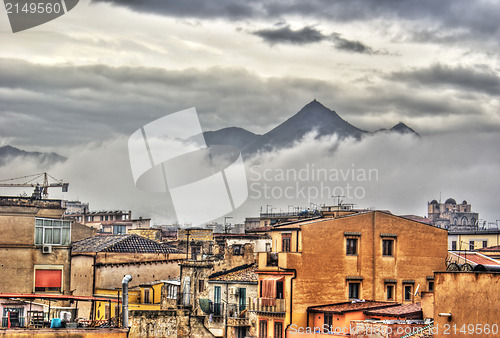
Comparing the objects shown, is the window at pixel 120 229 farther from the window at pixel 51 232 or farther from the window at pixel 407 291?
the window at pixel 407 291

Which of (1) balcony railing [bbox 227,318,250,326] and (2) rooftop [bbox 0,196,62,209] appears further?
(1) balcony railing [bbox 227,318,250,326]

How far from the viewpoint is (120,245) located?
63.8 meters

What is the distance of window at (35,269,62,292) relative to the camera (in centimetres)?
5388

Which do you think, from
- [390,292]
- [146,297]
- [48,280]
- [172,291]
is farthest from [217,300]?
[390,292]

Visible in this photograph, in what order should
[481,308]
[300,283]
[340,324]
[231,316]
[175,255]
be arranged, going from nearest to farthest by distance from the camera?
[481,308] → [340,324] → [300,283] → [231,316] → [175,255]

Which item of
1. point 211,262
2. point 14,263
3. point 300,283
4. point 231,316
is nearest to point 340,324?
point 300,283

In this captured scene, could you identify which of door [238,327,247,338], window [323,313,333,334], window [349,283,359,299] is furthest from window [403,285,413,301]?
door [238,327,247,338]

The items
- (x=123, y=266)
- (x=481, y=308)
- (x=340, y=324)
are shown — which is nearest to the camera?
(x=481, y=308)

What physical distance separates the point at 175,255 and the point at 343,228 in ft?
61.4

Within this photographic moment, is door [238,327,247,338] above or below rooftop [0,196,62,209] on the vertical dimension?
below

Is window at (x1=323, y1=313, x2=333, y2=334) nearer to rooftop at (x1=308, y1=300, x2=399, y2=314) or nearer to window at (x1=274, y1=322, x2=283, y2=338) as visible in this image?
rooftop at (x1=308, y1=300, x2=399, y2=314)

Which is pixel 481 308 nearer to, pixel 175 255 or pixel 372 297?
pixel 372 297

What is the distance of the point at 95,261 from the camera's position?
59.9 meters

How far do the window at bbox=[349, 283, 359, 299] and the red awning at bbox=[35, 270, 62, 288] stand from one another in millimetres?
18024
